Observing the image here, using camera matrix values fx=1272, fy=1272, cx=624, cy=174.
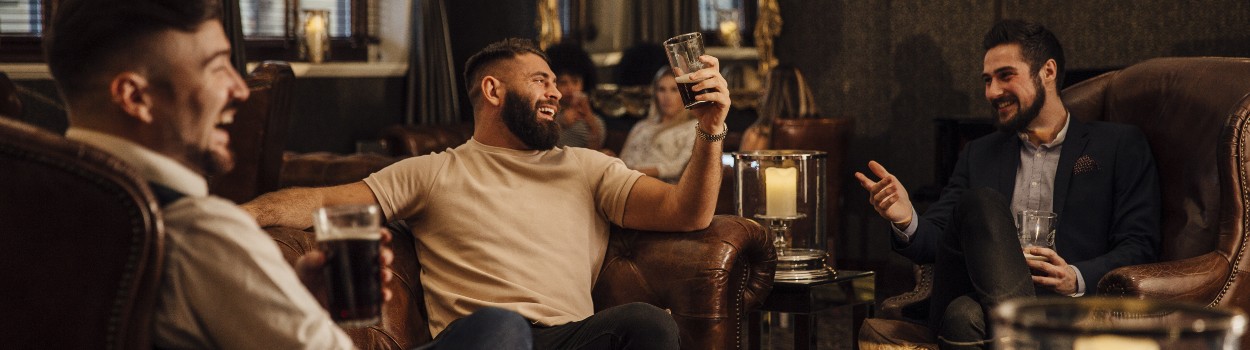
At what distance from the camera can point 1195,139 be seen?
9.68 feet

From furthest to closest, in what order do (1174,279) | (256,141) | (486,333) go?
1. (256,141)
2. (1174,279)
3. (486,333)

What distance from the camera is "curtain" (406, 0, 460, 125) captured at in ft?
23.7

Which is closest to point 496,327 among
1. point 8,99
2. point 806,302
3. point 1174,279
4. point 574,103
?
point 806,302

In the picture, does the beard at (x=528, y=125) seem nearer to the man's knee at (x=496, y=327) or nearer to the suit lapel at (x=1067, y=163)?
the man's knee at (x=496, y=327)

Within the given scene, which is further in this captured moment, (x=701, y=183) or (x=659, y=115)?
(x=659, y=115)

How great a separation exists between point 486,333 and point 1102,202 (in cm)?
168

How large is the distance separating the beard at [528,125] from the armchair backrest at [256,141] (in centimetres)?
119

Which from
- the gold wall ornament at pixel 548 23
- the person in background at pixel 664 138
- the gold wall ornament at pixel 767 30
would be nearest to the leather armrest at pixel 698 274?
the person in background at pixel 664 138

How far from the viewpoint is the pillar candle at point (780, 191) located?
3084mm

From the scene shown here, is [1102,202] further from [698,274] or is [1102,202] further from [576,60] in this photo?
[576,60]

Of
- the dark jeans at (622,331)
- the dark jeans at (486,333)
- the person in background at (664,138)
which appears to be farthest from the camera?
the person in background at (664,138)

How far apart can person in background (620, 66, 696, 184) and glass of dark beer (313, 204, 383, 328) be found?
387cm

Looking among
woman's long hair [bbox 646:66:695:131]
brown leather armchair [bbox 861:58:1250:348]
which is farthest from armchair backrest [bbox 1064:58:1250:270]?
woman's long hair [bbox 646:66:695:131]

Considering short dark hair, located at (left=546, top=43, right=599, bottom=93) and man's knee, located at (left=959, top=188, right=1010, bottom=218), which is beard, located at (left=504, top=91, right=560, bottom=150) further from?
short dark hair, located at (left=546, top=43, right=599, bottom=93)
